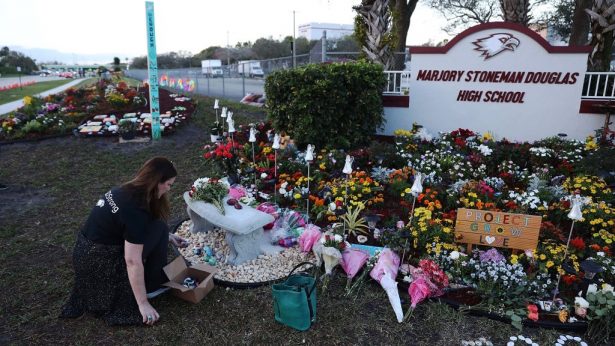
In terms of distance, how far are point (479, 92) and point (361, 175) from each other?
360 centimetres

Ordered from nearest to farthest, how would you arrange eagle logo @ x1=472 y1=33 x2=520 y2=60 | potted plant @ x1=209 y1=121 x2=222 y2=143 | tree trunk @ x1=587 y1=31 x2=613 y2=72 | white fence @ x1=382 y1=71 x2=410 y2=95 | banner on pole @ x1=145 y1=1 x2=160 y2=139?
eagle logo @ x1=472 y1=33 x2=520 y2=60 < tree trunk @ x1=587 y1=31 x2=613 y2=72 < potted plant @ x1=209 y1=121 x2=222 y2=143 < white fence @ x1=382 y1=71 x2=410 y2=95 < banner on pole @ x1=145 y1=1 x2=160 y2=139

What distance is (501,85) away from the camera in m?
7.47

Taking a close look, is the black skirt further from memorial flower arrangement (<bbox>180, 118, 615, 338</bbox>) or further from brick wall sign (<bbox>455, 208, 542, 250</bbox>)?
brick wall sign (<bbox>455, 208, 542, 250</bbox>)

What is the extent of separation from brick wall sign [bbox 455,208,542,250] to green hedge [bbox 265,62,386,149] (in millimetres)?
3400

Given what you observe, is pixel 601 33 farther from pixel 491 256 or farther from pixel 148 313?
pixel 148 313

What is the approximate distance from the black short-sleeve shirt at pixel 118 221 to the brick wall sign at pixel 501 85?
6.22 metres

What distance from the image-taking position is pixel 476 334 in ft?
10.2

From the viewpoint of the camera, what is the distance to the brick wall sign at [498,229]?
3604 mm

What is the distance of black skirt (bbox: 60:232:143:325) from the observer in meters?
3.08

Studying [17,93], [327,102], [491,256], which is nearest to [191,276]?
[491,256]

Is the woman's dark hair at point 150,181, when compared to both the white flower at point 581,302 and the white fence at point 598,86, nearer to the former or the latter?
the white flower at point 581,302

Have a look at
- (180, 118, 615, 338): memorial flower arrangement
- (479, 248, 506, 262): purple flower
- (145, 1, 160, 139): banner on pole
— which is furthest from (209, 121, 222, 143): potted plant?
(479, 248, 506, 262): purple flower

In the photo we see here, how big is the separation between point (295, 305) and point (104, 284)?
1.43 meters

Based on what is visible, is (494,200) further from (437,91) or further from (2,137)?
(2,137)
